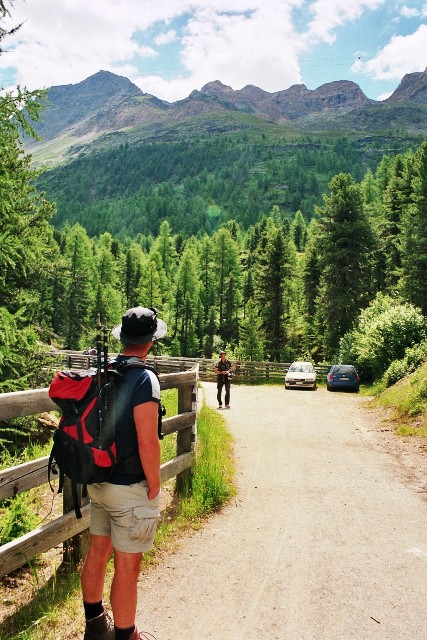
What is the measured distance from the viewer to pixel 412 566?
4445 mm

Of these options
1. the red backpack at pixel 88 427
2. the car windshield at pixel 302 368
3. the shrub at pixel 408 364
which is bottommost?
the car windshield at pixel 302 368

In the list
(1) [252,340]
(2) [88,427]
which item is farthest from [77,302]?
(2) [88,427]

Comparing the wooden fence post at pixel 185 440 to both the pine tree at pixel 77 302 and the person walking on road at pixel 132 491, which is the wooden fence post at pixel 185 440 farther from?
the pine tree at pixel 77 302

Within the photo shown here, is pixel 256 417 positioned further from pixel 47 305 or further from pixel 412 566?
pixel 412 566

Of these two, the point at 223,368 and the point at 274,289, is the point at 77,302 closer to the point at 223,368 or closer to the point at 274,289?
the point at 274,289

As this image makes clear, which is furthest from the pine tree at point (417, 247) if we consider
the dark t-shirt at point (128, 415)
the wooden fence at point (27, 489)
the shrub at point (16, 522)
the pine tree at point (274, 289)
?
the dark t-shirt at point (128, 415)

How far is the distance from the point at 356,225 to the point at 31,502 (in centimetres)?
3191

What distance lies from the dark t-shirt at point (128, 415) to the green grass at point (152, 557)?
120 centimetres

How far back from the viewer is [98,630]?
3.02m

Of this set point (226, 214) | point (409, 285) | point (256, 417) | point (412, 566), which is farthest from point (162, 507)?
point (226, 214)

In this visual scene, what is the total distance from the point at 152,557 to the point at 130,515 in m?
1.96

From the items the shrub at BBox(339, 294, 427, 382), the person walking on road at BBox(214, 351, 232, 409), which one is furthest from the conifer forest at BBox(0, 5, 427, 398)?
the person walking on road at BBox(214, 351, 232, 409)

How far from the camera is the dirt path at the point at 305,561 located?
349cm

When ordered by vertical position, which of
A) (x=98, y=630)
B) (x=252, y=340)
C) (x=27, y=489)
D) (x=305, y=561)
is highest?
(x=27, y=489)
